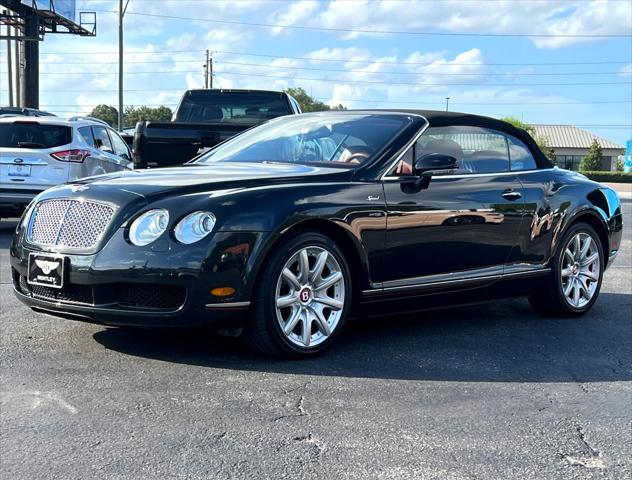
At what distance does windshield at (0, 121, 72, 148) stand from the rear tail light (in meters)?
0.15

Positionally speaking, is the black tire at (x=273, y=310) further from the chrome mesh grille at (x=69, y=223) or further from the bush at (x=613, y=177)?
the bush at (x=613, y=177)

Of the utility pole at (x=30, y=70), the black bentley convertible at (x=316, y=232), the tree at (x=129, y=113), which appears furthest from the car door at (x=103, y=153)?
the tree at (x=129, y=113)

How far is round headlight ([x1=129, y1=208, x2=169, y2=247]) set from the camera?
4.29 meters

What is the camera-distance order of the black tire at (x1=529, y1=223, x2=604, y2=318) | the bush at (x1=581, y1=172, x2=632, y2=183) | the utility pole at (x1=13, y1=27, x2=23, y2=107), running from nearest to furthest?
the black tire at (x1=529, y1=223, x2=604, y2=318) < the utility pole at (x1=13, y1=27, x2=23, y2=107) < the bush at (x1=581, y1=172, x2=632, y2=183)

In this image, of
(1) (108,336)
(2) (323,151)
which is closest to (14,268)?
(1) (108,336)

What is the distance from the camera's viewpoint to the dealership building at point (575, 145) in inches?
3693

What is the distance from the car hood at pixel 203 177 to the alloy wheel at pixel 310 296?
1.64 ft

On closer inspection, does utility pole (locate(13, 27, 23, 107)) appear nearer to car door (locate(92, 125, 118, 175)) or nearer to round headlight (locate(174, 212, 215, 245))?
car door (locate(92, 125, 118, 175))

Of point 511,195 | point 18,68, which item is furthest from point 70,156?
point 18,68

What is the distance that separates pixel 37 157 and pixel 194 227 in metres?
7.42

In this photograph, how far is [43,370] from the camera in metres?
4.35

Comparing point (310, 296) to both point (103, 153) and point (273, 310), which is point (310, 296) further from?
point (103, 153)

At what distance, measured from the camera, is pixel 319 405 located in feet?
12.8

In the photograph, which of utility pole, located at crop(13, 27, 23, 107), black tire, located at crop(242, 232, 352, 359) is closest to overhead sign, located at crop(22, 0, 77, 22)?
utility pole, located at crop(13, 27, 23, 107)
